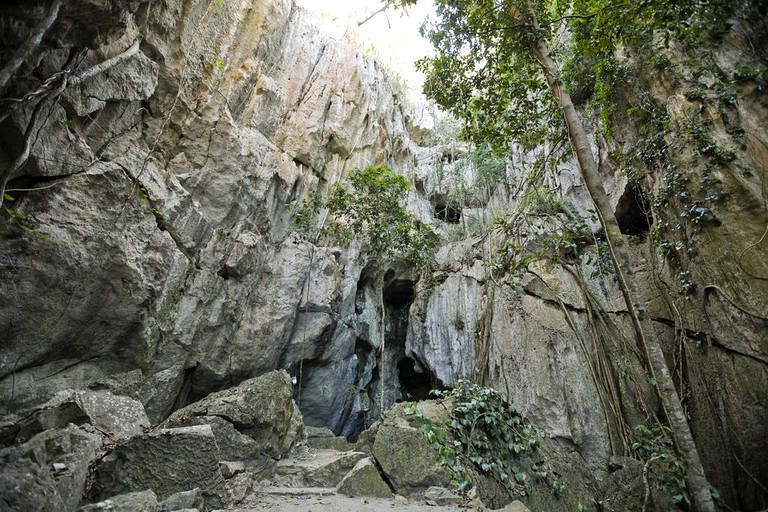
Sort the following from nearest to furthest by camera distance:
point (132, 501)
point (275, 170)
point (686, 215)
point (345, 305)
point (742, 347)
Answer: point (132, 501), point (742, 347), point (686, 215), point (275, 170), point (345, 305)

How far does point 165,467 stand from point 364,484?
2232 millimetres

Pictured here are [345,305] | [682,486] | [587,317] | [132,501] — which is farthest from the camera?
[345,305]

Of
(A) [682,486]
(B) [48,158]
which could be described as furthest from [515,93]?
(B) [48,158]

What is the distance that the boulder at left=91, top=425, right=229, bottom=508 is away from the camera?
11.6 feet

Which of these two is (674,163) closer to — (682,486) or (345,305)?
(682,486)

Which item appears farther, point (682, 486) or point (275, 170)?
point (275, 170)

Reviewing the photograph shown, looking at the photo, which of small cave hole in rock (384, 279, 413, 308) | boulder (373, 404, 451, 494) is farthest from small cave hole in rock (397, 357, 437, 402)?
boulder (373, 404, 451, 494)

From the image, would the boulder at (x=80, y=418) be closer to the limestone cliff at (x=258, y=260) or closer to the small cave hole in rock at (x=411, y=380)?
the limestone cliff at (x=258, y=260)

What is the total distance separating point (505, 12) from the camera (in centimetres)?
602

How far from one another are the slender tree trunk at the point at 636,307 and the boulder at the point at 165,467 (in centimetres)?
480

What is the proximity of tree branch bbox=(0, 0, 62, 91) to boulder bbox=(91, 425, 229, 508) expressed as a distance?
3.51m

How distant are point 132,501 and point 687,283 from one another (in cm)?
853

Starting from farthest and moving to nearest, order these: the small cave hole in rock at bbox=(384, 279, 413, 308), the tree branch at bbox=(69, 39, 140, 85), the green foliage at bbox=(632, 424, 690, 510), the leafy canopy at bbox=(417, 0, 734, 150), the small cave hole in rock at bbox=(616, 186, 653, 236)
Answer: the small cave hole in rock at bbox=(384, 279, 413, 308) < the small cave hole in rock at bbox=(616, 186, 653, 236) < the leafy canopy at bbox=(417, 0, 734, 150) < the tree branch at bbox=(69, 39, 140, 85) < the green foliage at bbox=(632, 424, 690, 510)

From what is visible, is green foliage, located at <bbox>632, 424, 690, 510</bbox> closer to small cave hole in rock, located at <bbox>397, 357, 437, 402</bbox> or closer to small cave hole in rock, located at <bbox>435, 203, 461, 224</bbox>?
small cave hole in rock, located at <bbox>397, 357, 437, 402</bbox>
